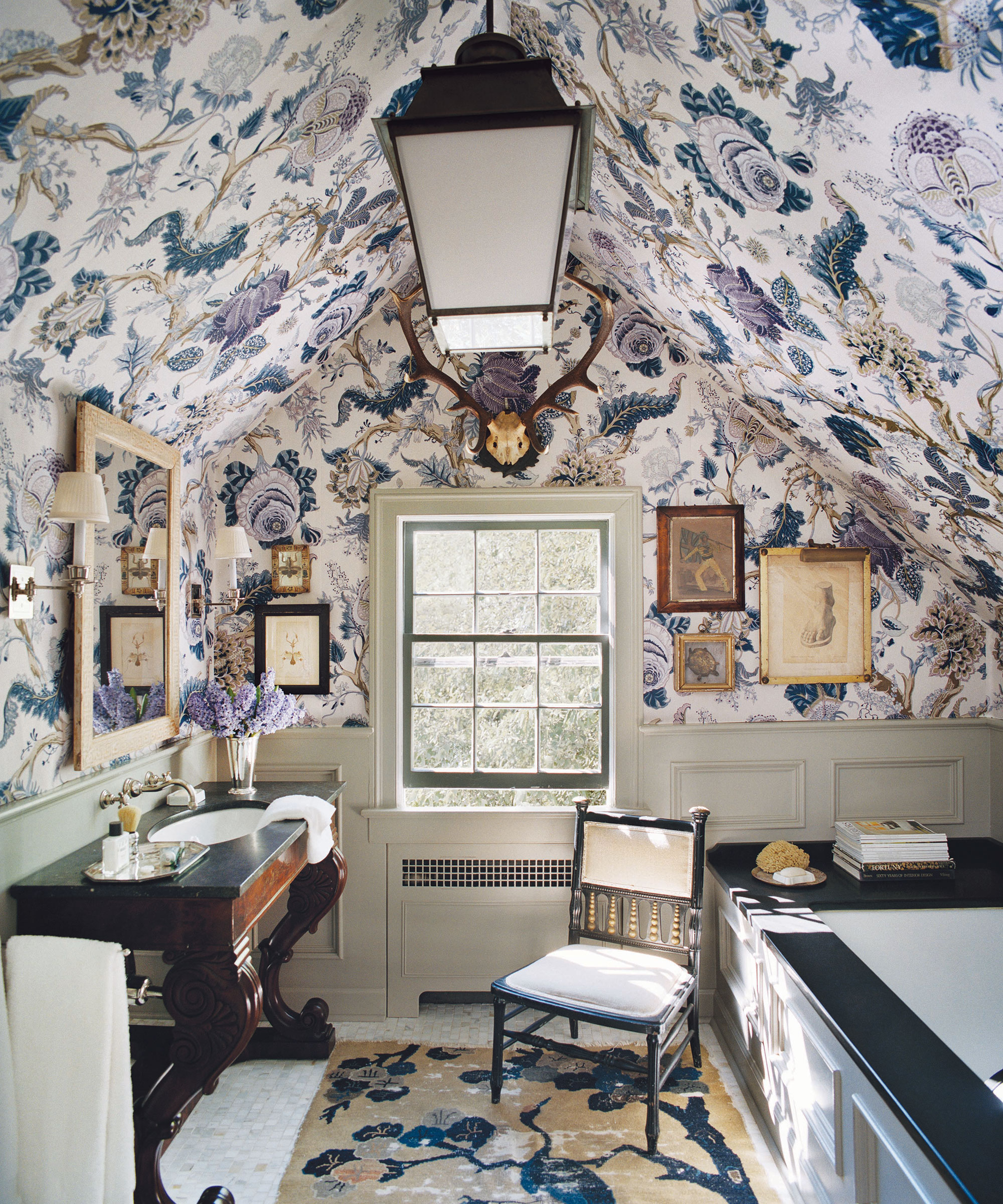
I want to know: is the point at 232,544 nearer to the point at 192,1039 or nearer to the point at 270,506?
the point at 270,506

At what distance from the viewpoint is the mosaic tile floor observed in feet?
7.40

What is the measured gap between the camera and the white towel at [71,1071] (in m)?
1.70

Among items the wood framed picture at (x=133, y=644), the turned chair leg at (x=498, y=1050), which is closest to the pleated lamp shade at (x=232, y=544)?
the wood framed picture at (x=133, y=644)

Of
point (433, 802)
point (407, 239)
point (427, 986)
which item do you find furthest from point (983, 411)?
point (427, 986)

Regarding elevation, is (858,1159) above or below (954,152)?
below

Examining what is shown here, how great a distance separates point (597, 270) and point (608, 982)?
2.68 m

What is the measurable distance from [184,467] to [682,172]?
2.01 metres

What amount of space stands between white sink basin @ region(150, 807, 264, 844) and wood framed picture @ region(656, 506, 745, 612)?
175cm

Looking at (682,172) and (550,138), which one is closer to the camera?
(550,138)

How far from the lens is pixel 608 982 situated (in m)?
2.51

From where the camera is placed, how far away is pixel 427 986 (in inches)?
125

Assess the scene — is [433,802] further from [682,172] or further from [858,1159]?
[682,172]

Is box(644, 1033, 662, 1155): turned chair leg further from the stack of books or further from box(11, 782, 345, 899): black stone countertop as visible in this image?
box(11, 782, 345, 899): black stone countertop

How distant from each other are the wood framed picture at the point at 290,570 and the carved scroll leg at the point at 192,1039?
160cm
